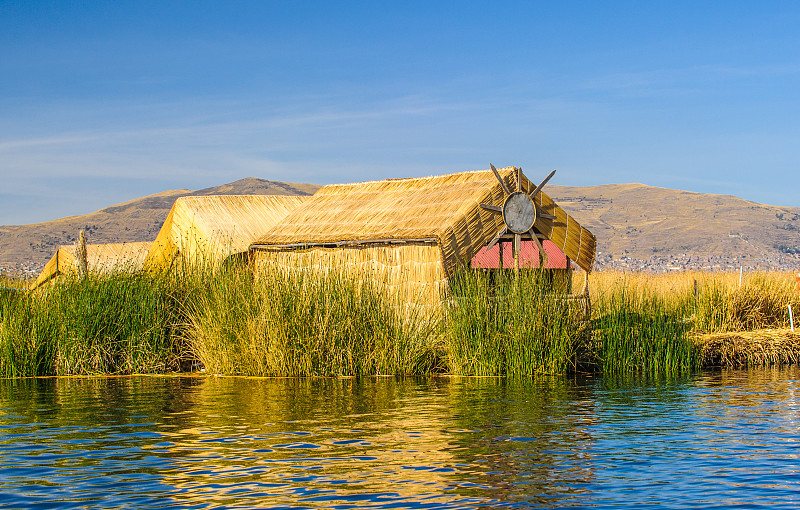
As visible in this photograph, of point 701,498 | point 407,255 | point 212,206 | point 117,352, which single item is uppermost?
point 212,206

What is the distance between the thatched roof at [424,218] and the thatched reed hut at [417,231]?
2cm

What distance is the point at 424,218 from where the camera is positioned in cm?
1659

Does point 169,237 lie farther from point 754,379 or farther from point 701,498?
point 701,498

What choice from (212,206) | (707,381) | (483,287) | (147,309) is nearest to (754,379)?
(707,381)

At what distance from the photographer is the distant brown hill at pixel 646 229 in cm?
7600

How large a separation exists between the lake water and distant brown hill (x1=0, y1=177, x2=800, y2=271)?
55152mm

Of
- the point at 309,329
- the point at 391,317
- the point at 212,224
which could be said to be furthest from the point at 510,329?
the point at 212,224

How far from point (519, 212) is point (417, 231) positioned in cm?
196

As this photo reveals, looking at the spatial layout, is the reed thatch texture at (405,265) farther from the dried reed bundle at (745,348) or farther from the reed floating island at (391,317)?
the dried reed bundle at (745,348)

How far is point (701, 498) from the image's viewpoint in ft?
21.7

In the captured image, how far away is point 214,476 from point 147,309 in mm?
7370

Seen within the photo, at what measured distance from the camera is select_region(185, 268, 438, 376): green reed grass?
43.8 ft

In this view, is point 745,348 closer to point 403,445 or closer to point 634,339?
point 634,339

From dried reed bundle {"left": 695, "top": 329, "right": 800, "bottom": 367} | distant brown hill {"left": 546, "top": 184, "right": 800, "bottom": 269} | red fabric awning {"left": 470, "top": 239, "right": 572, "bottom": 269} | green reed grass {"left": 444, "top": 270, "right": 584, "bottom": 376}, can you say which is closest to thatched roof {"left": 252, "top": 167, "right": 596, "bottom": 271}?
red fabric awning {"left": 470, "top": 239, "right": 572, "bottom": 269}
